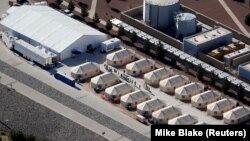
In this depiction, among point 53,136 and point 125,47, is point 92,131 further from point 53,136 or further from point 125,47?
point 125,47

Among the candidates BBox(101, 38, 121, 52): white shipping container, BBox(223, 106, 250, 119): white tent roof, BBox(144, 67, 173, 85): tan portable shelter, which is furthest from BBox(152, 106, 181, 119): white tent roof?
BBox(101, 38, 121, 52): white shipping container

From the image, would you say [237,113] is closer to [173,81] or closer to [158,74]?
[173,81]

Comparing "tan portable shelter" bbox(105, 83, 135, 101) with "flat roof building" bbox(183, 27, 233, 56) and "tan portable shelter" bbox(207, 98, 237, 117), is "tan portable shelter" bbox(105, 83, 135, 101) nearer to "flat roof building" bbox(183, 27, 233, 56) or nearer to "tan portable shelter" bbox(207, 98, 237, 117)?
"tan portable shelter" bbox(207, 98, 237, 117)

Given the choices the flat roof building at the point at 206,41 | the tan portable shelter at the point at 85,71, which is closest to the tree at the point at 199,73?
the flat roof building at the point at 206,41

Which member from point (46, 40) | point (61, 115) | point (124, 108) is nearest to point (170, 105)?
point (124, 108)

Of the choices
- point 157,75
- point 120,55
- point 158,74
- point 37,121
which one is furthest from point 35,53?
point 158,74

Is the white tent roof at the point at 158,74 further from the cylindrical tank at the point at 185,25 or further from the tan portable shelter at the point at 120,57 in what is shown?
the cylindrical tank at the point at 185,25

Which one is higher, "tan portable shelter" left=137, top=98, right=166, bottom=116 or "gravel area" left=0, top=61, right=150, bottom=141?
"tan portable shelter" left=137, top=98, right=166, bottom=116
